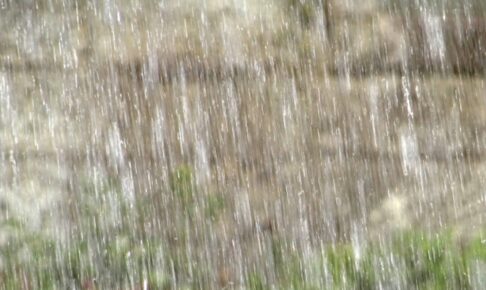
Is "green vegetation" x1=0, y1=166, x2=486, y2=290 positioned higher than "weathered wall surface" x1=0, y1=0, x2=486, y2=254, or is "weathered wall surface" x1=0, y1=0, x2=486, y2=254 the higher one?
"weathered wall surface" x1=0, y1=0, x2=486, y2=254

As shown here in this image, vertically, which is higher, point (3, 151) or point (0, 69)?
point (0, 69)

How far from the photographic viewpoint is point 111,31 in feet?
11.9

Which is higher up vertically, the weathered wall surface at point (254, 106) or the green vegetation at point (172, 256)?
the weathered wall surface at point (254, 106)

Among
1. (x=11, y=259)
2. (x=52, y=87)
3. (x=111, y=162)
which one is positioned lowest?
(x=11, y=259)

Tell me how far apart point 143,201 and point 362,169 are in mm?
1003

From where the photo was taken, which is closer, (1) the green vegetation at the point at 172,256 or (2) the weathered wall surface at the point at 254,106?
(1) the green vegetation at the point at 172,256

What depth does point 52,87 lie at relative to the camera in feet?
11.9

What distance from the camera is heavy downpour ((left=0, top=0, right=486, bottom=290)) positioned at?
11.1ft

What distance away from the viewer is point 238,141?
3510 mm

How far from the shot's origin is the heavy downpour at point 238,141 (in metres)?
3.37

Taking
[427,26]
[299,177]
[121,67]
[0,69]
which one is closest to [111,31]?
[121,67]

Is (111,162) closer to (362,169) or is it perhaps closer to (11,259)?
(11,259)

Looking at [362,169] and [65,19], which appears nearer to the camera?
[362,169]

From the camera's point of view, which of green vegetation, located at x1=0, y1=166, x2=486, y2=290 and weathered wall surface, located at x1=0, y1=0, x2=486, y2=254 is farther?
weathered wall surface, located at x1=0, y1=0, x2=486, y2=254
